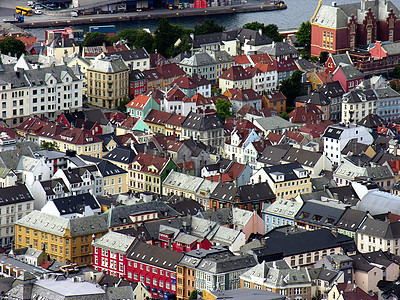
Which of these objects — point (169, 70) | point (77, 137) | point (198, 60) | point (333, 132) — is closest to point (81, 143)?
point (77, 137)

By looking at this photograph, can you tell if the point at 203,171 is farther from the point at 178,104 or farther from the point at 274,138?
the point at 178,104

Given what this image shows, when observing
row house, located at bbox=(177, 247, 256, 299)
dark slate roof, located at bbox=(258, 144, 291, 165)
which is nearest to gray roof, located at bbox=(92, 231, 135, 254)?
row house, located at bbox=(177, 247, 256, 299)

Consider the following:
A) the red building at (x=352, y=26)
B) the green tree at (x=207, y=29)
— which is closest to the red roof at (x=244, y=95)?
the red building at (x=352, y=26)

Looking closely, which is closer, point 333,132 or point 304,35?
point 333,132

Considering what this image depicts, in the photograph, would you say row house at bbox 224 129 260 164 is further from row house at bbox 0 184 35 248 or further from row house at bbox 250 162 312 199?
row house at bbox 0 184 35 248

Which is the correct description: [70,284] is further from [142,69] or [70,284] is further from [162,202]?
[142,69]

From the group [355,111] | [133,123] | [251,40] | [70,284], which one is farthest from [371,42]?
[70,284]
